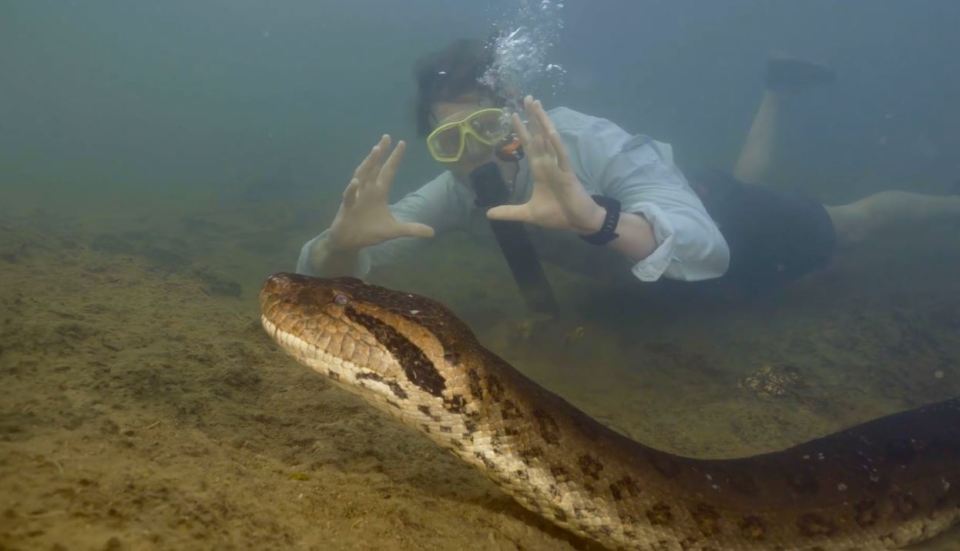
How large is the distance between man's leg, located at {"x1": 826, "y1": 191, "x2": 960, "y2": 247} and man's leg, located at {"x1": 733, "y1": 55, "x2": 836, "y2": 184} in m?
3.71

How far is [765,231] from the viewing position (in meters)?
7.62

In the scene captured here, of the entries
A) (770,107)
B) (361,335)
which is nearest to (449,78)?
(361,335)

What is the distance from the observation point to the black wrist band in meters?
4.98

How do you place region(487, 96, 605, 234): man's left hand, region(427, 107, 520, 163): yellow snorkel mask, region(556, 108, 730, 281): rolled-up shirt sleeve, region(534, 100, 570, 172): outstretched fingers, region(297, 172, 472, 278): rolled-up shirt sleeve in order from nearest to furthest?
region(534, 100, 570, 172): outstretched fingers
region(487, 96, 605, 234): man's left hand
region(556, 108, 730, 281): rolled-up shirt sleeve
region(427, 107, 520, 163): yellow snorkel mask
region(297, 172, 472, 278): rolled-up shirt sleeve

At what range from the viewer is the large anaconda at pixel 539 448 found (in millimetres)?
2418

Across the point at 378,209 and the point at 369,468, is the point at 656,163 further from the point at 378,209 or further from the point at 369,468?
the point at 369,468

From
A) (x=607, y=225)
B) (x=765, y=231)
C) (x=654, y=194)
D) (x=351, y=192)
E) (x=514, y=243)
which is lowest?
(x=765, y=231)

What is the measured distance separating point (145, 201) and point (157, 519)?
63.5ft

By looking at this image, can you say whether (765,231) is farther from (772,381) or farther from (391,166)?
(391,166)

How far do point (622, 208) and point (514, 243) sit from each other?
1.47 meters

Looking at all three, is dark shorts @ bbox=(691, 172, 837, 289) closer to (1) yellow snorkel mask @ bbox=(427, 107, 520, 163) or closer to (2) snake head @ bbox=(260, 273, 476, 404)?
(1) yellow snorkel mask @ bbox=(427, 107, 520, 163)

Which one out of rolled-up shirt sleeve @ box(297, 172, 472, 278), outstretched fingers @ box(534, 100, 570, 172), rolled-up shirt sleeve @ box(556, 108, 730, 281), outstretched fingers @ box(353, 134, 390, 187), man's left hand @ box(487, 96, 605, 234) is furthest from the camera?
rolled-up shirt sleeve @ box(297, 172, 472, 278)

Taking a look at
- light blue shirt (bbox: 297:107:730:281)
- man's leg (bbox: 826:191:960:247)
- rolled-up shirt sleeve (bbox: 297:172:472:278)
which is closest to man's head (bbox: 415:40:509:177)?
rolled-up shirt sleeve (bbox: 297:172:472:278)

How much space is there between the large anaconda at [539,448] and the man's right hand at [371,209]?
1.88 m
